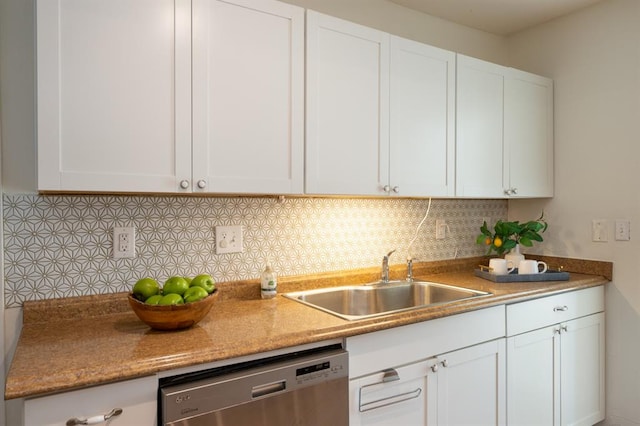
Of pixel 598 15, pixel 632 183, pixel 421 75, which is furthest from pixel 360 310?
pixel 598 15

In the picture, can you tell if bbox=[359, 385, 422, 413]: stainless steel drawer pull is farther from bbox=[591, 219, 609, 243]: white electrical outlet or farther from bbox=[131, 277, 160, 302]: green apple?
bbox=[591, 219, 609, 243]: white electrical outlet

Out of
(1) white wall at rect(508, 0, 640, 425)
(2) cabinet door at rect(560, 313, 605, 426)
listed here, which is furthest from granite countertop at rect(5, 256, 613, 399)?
(1) white wall at rect(508, 0, 640, 425)

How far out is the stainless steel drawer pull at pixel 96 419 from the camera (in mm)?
1076

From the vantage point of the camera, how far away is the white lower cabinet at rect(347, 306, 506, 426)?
5.08 ft

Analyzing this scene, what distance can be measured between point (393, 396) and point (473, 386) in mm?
457

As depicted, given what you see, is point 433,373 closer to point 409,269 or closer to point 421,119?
point 409,269

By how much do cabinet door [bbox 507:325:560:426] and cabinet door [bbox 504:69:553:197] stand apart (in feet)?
2.65

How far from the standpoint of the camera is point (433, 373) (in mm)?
1722

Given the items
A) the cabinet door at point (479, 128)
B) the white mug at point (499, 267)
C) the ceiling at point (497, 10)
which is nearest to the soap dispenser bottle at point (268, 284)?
the cabinet door at point (479, 128)

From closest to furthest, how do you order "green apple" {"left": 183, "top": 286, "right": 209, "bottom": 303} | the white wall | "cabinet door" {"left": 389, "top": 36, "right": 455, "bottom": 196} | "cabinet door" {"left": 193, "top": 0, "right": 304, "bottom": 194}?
1. "green apple" {"left": 183, "top": 286, "right": 209, "bottom": 303}
2. "cabinet door" {"left": 193, "top": 0, "right": 304, "bottom": 194}
3. "cabinet door" {"left": 389, "top": 36, "right": 455, "bottom": 196}
4. the white wall

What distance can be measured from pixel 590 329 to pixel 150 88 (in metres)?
2.48

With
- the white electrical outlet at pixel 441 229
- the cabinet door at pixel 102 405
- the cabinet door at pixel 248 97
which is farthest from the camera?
the white electrical outlet at pixel 441 229

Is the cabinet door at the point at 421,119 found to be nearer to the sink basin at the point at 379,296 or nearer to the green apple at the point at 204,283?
the sink basin at the point at 379,296

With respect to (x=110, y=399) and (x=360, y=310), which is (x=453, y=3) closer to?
(x=360, y=310)
